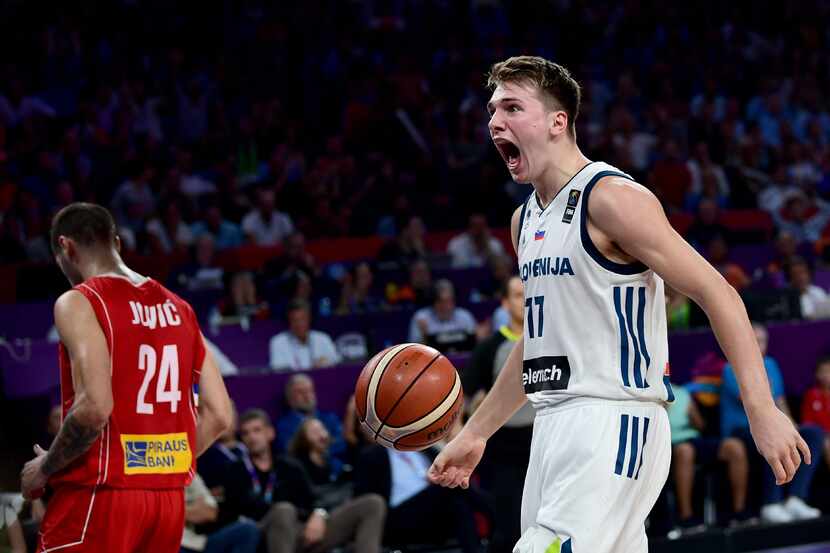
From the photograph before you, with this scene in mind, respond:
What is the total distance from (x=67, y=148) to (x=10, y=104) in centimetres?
105

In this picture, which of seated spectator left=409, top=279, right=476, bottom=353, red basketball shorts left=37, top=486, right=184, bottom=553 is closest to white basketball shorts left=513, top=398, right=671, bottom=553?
red basketball shorts left=37, top=486, right=184, bottom=553

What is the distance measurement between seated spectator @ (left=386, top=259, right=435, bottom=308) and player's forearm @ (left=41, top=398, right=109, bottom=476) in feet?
24.1

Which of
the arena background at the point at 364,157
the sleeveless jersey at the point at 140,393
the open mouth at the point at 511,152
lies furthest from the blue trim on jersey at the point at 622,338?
the arena background at the point at 364,157

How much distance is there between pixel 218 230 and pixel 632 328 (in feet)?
32.4

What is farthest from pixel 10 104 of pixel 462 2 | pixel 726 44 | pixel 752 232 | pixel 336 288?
pixel 726 44

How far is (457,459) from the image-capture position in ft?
12.9

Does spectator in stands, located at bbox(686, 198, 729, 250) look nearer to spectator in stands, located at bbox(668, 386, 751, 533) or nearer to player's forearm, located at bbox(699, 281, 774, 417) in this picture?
spectator in stands, located at bbox(668, 386, 751, 533)

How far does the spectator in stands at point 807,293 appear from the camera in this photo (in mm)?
11672

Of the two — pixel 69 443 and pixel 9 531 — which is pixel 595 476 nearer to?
pixel 69 443

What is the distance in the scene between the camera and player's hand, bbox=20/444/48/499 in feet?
14.2

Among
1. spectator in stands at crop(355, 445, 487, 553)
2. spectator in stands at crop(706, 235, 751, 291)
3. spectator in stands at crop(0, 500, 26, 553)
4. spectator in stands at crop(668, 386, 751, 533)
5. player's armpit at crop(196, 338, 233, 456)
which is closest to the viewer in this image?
player's armpit at crop(196, 338, 233, 456)

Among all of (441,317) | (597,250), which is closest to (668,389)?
(597,250)

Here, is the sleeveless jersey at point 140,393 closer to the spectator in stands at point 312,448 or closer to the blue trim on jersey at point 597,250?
the blue trim on jersey at point 597,250

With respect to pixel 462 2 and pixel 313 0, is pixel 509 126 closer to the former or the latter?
pixel 313 0
